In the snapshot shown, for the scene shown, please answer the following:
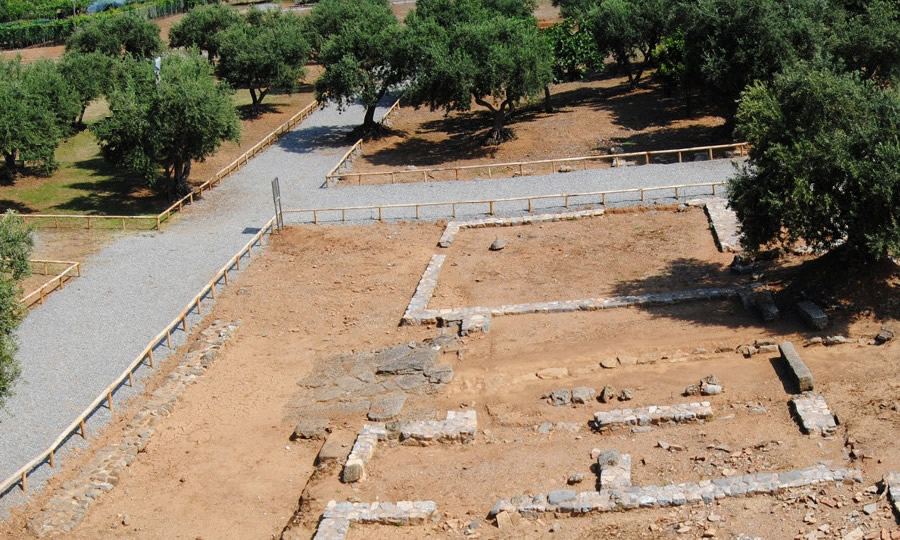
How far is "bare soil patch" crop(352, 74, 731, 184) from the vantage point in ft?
172

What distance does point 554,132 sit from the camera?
57.1 metres

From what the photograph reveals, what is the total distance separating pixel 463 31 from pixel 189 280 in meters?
23.9

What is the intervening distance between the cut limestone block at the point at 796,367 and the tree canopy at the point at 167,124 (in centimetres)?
2970

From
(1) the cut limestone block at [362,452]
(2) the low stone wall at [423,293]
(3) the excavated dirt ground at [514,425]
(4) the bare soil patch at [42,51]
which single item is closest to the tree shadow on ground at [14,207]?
(3) the excavated dirt ground at [514,425]

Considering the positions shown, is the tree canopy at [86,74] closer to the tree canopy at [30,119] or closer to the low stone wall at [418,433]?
the tree canopy at [30,119]

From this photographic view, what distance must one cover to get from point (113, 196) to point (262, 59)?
18.9m

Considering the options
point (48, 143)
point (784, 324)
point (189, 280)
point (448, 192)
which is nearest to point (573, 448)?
point (784, 324)

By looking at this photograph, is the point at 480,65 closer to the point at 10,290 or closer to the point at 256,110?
the point at 256,110

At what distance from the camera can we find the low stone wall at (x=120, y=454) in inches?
888

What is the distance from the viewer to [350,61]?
5734cm

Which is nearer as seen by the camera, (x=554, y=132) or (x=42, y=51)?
(x=554, y=132)

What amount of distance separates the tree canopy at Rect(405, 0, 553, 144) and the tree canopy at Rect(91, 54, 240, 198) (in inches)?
440

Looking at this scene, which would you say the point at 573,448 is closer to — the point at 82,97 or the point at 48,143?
the point at 48,143

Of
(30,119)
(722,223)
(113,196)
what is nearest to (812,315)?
(722,223)
